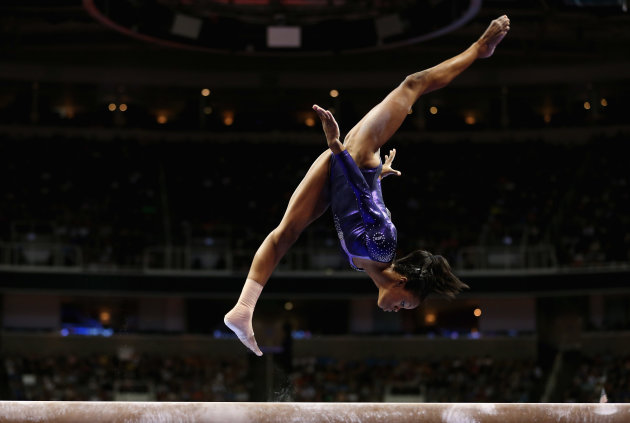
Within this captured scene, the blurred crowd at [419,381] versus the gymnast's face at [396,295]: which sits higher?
the gymnast's face at [396,295]

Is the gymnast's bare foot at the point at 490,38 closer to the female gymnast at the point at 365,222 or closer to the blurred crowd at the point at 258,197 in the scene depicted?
the female gymnast at the point at 365,222

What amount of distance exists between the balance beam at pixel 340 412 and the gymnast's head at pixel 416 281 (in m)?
1.08

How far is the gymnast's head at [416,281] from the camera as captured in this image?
206 inches

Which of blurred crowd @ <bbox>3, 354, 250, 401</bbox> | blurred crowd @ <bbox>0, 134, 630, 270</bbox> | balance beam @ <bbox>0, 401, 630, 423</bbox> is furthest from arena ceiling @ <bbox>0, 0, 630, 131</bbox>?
balance beam @ <bbox>0, 401, 630, 423</bbox>

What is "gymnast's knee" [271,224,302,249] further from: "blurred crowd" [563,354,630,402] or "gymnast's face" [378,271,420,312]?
"blurred crowd" [563,354,630,402]

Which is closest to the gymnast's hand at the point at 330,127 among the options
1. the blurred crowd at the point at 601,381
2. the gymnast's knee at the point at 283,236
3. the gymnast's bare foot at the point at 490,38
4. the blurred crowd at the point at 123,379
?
the gymnast's knee at the point at 283,236

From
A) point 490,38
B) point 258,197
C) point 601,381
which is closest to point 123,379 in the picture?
point 258,197

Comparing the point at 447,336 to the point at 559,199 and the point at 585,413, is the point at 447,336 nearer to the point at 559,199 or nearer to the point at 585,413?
the point at 559,199

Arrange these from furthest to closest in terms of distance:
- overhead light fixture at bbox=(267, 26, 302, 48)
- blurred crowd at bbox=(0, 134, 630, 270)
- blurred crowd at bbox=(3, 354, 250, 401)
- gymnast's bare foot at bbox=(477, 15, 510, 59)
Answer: blurred crowd at bbox=(0, 134, 630, 270), blurred crowd at bbox=(3, 354, 250, 401), overhead light fixture at bbox=(267, 26, 302, 48), gymnast's bare foot at bbox=(477, 15, 510, 59)

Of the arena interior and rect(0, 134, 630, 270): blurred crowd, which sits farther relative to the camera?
rect(0, 134, 630, 270): blurred crowd

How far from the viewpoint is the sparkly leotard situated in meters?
5.09

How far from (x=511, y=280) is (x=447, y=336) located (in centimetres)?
310

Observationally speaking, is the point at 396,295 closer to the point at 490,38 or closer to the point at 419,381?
the point at 490,38

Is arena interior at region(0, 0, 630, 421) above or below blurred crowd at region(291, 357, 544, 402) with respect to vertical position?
above
